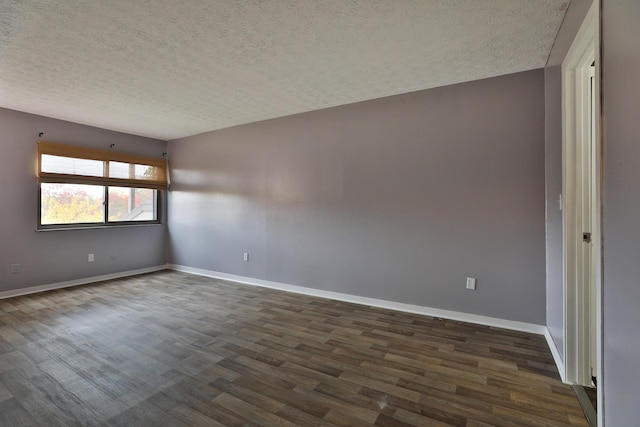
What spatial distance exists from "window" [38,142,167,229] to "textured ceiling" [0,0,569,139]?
0.90 meters

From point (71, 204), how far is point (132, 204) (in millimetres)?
860

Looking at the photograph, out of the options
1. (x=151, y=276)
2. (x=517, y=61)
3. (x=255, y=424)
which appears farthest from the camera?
(x=151, y=276)

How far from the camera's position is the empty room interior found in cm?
170

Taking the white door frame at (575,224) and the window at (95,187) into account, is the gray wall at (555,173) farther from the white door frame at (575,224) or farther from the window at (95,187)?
the window at (95,187)

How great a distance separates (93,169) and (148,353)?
3.51 metres

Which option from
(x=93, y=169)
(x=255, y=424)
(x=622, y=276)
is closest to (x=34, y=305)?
(x=93, y=169)

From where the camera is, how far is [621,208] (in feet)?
3.58

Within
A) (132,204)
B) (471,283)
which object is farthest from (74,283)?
(471,283)

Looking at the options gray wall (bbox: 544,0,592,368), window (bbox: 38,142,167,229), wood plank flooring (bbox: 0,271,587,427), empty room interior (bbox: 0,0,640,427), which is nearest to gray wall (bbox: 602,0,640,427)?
empty room interior (bbox: 0,0,640,427)

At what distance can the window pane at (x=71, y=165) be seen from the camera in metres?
4.10

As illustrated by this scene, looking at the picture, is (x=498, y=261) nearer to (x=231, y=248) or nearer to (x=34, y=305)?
(x=231, y=248)

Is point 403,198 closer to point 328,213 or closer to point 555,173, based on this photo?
point 328,213

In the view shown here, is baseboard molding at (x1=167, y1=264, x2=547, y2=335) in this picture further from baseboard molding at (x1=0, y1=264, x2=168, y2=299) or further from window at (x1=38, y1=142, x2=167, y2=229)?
window at (x1=38, y1=142, x2=167, y2=229)

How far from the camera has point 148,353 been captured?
2385 mm
